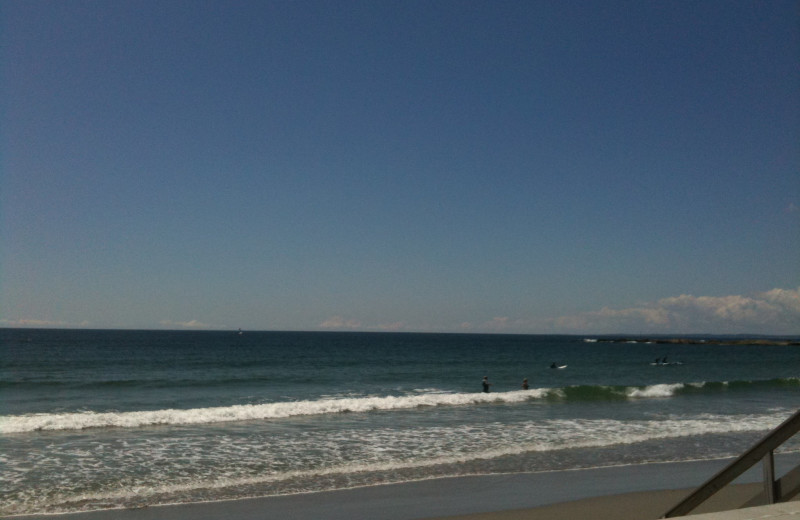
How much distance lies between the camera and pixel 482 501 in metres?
10.5

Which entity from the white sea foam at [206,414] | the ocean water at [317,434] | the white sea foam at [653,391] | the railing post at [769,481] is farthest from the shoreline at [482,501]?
the white sea foam at [653,391]

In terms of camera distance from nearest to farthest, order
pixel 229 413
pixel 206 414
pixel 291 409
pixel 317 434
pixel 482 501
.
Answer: pixel 482 501 → pixel 317 434 → pixel 206 414 → pixel 229 413 → pixel 291 409

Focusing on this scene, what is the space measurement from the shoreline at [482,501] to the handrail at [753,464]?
4784 millimetres

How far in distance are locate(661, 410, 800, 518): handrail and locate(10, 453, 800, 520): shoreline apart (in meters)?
4.78

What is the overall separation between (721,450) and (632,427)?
419 cm

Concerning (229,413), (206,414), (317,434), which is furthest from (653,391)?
(206,414)

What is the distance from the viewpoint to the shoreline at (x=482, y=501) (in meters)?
9.65

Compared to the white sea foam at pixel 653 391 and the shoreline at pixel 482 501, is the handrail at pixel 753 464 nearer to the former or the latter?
the shoreline at pixel 482 501

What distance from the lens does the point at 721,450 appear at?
15.9 m

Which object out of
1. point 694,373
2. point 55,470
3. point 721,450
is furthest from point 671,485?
point 694,373

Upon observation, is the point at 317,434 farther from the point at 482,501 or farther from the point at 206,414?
the point at 482,501

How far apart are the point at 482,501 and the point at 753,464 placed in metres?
6.78

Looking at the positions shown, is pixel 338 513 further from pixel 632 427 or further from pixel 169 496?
pixel 632 427

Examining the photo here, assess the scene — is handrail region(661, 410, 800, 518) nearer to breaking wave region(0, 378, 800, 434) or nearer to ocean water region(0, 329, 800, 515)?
ocean water region(0, 329, 800, 515)
